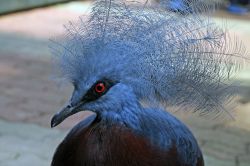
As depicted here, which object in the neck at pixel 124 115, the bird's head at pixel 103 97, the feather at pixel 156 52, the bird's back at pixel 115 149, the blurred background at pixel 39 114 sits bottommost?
the blurred background at pixel 39 114

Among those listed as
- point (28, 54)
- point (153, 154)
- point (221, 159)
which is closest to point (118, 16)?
point (153, 154)

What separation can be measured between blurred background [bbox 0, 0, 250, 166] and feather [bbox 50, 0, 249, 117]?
0.40 feet

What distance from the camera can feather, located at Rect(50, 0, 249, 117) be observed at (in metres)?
1.73

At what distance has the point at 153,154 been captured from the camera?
1.78m

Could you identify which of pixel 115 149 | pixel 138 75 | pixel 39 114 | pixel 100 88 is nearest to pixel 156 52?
pixel 138 75

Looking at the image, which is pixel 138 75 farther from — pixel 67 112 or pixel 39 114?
pixel 39 114

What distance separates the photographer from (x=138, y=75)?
5.67 feet

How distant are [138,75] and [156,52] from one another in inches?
4.1

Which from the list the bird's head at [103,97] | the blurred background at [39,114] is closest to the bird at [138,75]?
the bird's head at [103,97]

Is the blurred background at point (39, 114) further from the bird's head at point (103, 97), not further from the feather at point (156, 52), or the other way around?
the bird's head at point (103, 97)

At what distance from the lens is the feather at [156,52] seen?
173 centimetres

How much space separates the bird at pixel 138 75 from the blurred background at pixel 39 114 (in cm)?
14

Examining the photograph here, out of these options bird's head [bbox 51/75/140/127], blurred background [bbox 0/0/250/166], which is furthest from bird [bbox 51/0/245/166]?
blurred background [bbox 0/0/250/166]

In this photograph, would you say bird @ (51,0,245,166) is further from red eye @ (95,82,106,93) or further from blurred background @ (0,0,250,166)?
blurred background @ (0,0,250,166)
